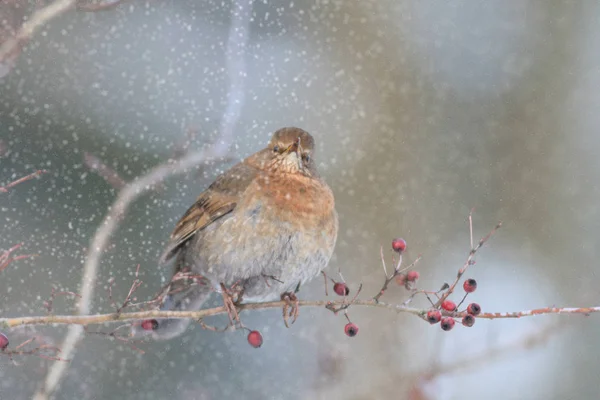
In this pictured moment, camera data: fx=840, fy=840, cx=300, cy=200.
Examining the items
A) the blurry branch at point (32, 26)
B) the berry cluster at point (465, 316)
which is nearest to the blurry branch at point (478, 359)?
the berry cluster at point (465, 316)

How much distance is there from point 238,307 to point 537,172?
5.87m

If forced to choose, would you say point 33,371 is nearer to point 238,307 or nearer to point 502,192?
point 238,307

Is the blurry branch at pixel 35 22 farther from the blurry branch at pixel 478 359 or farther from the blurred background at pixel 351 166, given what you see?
the blurry branch at pixel 478 359

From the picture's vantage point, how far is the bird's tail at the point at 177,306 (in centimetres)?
332

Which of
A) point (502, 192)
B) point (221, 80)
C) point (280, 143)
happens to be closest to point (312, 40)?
point (221, 80)

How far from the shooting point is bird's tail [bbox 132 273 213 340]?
10.9 ft

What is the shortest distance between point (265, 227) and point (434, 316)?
0.87 metres

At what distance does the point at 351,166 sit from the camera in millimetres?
6984

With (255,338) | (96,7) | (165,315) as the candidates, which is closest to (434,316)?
(255,338)

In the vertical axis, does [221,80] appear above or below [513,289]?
above

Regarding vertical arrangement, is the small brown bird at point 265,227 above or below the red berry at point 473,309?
above

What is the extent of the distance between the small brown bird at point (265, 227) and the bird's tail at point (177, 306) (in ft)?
0.05

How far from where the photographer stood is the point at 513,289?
747 cm

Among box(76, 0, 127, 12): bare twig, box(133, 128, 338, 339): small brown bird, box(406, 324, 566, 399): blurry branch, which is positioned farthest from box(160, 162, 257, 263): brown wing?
box(406, 324, 566, 399): blurry branch
